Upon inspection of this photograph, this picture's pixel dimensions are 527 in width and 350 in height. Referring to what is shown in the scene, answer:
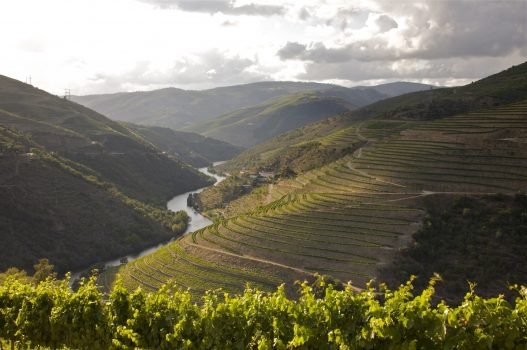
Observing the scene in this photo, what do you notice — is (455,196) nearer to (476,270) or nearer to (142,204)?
(476,270)

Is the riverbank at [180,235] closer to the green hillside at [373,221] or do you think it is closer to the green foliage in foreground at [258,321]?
the green hillside at [373,221]

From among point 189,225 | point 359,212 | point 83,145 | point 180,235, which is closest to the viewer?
point 359,212

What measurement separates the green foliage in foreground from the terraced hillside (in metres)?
44.3

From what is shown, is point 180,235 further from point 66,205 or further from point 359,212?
point 359,212

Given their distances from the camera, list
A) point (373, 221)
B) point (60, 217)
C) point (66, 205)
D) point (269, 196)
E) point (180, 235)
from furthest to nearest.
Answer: point (180, 235) < point (66, 205) < point (269, 196) < point (60, 217) < point (373, 221)

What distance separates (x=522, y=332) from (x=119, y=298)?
55.9 feet

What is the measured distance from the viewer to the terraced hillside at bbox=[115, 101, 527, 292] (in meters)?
71.1

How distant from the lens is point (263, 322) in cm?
1781

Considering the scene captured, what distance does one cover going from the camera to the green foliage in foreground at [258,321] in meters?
14.4

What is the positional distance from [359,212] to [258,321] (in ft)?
217

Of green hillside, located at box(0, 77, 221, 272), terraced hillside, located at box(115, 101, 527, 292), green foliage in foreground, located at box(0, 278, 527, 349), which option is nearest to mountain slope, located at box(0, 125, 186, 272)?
green hillside, located at box(0, 77, 221, 272)

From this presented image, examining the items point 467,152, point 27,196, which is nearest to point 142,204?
point 27,196

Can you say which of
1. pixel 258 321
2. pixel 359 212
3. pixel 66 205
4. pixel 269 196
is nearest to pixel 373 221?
pixel 359 212

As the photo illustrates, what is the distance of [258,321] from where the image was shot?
17953 millimetres
